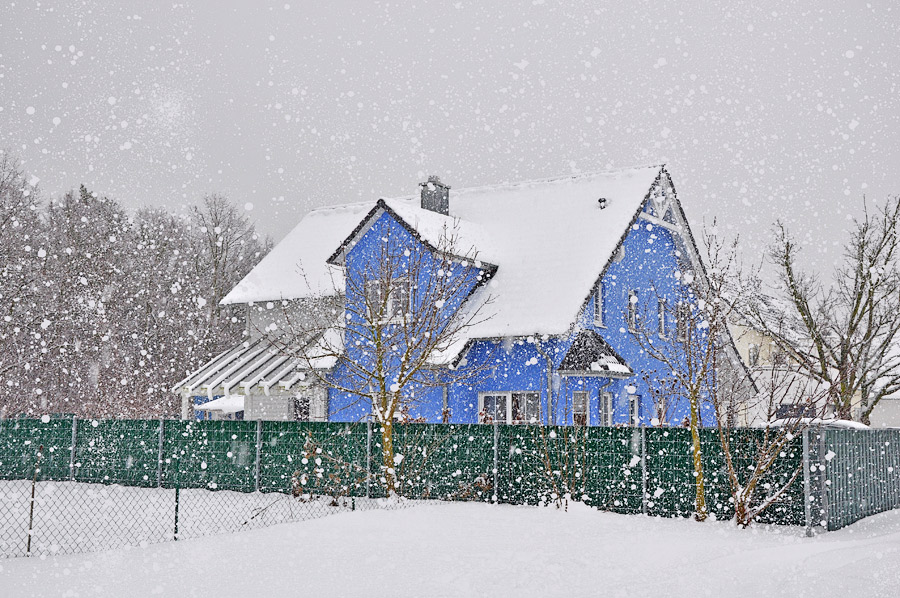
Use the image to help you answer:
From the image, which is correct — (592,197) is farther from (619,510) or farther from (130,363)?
(130,363)

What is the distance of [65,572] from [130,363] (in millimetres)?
29020

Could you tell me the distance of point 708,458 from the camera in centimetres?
1362

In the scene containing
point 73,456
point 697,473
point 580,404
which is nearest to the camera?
point 697,473

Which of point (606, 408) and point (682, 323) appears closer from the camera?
point (682, 323)

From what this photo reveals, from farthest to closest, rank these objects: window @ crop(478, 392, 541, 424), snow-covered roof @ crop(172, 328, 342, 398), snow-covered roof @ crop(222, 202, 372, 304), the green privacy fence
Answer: snow-covered roof @ crop(222, 202, 372, 304), snow-covered roof @ crop(172, 328, 342, 398), window @ crop(478, 392, 541, 424), the green privacy fence

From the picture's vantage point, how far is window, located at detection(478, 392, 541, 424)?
21.8 m

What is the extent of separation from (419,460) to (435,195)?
12.1 m

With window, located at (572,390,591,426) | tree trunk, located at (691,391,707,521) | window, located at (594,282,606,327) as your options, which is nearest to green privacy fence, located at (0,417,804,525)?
tree trunk, located at (691,391,707,521)

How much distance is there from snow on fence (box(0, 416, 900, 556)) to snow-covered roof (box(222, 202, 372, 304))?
754 cm

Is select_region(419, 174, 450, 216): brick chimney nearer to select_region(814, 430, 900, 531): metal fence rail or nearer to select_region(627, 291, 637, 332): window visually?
select_region(627, 291, 637, 332): window

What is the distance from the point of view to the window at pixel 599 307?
23078 mm

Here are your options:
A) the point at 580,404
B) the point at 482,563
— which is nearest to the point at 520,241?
the point at 580,404

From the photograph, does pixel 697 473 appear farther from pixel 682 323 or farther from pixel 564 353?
pixel 564 353

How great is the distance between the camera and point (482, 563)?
9758 mm
